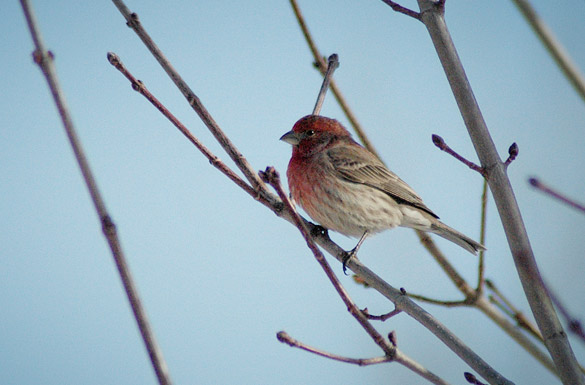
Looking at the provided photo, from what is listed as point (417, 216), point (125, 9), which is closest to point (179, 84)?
point (125, 9)

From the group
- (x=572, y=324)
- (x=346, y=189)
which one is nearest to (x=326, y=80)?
(x=346, y=189)

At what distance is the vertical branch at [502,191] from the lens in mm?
2855

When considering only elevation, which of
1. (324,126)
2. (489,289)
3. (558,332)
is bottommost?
(558,332)

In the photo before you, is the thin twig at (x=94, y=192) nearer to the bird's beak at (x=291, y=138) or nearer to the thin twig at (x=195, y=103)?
the thin twig at (x=195, y=103)

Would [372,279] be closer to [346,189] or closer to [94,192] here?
[94,192]

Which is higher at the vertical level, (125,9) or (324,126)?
(324,126)

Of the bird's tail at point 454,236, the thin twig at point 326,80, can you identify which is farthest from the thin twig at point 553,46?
the bird's tail at point 454,236

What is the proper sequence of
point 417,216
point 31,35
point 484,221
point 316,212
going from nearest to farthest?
point 31,35
point 484,221
point 316,212
point 417,216

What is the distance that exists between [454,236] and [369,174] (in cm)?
107

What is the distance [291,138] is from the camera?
641cm

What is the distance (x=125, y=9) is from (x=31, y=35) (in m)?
0.88

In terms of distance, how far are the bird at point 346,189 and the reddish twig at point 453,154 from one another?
209cm

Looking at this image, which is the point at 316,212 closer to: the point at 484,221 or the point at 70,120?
the point at 484,221

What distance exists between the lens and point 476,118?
10.0 feet
